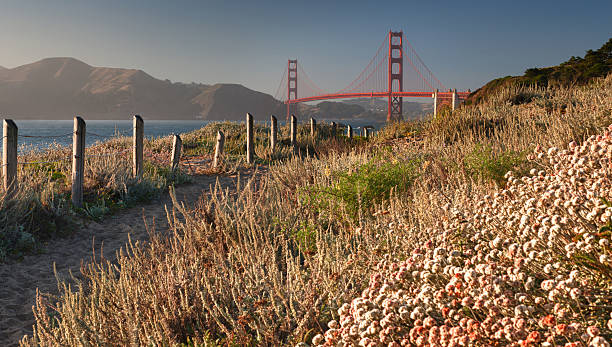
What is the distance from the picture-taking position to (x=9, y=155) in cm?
648

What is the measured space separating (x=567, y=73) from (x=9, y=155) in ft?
58.7

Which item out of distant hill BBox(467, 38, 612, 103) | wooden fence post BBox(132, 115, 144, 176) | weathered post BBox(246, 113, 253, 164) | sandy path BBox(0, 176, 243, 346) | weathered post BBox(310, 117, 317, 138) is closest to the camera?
sandy path BBox(0, 176, 243, 346)

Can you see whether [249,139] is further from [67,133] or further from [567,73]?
[67,133]

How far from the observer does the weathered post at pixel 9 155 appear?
21.2 ft

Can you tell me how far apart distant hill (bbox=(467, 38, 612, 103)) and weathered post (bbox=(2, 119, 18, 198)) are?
15.3m

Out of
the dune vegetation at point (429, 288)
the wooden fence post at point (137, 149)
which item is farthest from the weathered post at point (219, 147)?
the dune vegetation at point (429, 288)

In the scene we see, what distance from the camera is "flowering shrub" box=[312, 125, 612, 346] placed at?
1.34 metres

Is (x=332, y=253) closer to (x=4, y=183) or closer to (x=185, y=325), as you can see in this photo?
(x=185, y=325)

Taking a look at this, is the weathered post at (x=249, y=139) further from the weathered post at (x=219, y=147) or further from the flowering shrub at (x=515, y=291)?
the flowering shrub at (x=515, y=291)

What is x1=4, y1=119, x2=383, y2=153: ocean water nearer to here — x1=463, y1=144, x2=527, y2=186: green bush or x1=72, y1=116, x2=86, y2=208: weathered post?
x1=72, y1=116, x2=86, y2=208: weathered post

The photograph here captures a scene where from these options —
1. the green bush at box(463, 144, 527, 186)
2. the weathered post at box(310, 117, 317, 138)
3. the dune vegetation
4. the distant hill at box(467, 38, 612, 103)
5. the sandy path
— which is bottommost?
the sandy path

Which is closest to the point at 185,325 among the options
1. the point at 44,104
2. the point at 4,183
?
the point at 4,183

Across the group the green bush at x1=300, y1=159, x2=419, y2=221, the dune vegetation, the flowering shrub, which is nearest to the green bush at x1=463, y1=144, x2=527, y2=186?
the green bush at x1=300, y1=159, x2=419, y2=221

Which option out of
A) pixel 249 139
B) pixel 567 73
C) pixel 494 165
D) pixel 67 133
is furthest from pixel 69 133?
pixel 67 133
